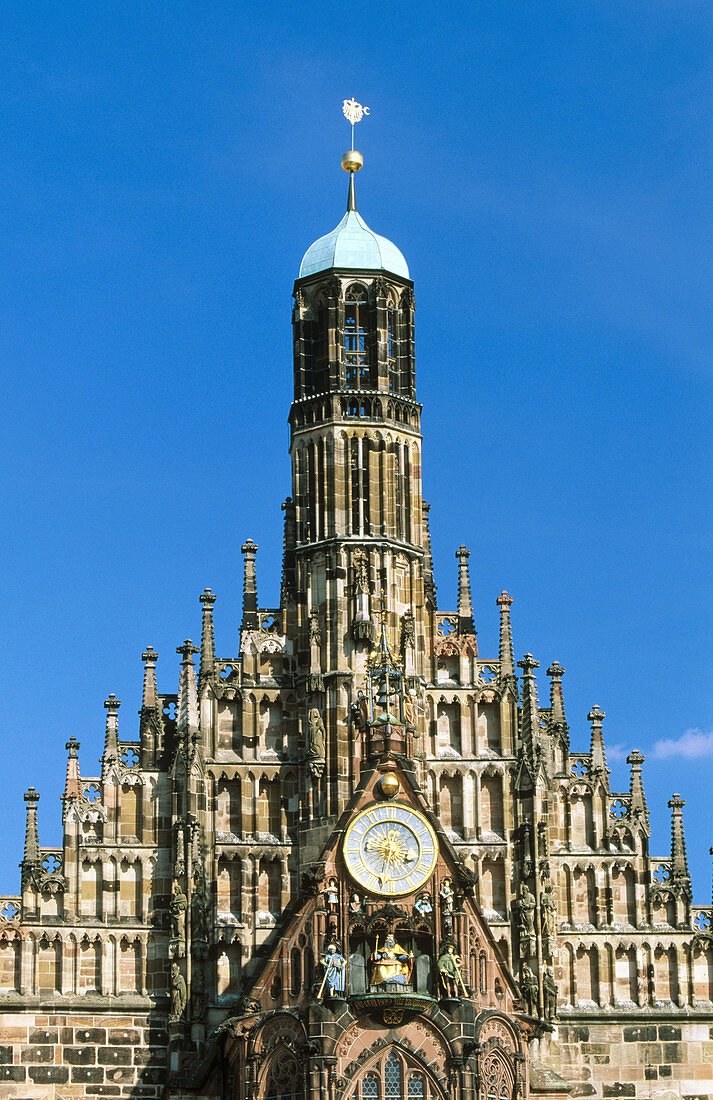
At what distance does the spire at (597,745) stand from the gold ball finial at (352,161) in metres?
15.2

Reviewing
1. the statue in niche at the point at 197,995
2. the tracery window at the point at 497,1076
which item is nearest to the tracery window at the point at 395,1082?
the tracery window at the point at 497,1076

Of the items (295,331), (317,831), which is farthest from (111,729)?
(295,331)

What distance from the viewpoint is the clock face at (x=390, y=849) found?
59156mm

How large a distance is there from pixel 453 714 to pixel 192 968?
9.06 metres

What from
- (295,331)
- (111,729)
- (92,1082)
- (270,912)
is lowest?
(92,1082)

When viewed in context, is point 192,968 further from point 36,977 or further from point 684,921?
point 684,921

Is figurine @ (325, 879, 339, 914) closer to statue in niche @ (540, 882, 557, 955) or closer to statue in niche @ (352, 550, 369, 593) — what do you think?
statue in niche @ (540, 882, 557, 955)

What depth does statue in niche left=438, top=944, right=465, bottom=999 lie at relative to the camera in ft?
191

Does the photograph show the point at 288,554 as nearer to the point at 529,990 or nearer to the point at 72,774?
the point at 72,774

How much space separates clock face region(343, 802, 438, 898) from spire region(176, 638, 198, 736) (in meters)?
6.67

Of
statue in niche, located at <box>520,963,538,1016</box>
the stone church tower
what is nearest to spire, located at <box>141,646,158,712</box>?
the stone church tower

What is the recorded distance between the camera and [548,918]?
6331 cm

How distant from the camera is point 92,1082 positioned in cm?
6216

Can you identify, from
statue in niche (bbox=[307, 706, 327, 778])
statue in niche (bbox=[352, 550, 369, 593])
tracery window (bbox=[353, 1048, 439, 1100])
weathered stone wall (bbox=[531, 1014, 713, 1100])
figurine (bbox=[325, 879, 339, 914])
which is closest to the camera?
tracery window (bbox=[353, 1048, 439, 1100])
